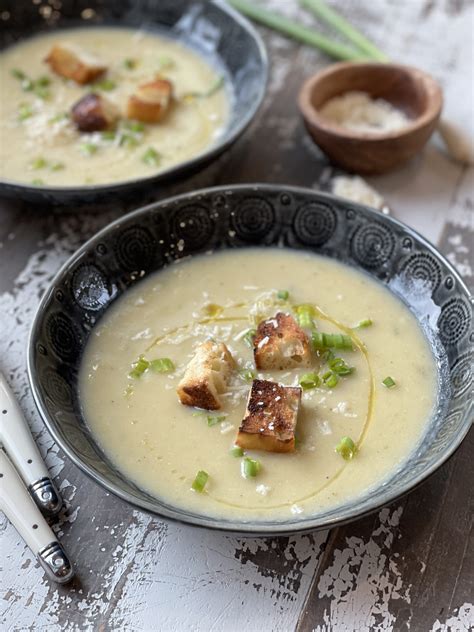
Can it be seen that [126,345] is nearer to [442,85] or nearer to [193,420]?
[193,420]

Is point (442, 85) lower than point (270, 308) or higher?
lower

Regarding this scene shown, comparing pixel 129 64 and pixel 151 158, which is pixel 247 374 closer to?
pixel 151 158

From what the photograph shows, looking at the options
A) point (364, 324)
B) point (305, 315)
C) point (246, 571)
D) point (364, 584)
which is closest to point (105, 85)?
point (305, 315)

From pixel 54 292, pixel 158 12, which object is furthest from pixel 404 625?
pixel 158 12

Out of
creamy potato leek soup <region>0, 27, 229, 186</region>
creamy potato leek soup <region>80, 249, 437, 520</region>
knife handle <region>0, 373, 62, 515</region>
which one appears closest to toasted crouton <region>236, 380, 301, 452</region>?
creamy potato leek soup <region>80, 249, 437, 520</region>

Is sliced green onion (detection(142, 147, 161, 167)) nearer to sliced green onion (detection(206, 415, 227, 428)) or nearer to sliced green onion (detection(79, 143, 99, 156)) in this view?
sliced green onion (detection(79, 143, 99, 156))

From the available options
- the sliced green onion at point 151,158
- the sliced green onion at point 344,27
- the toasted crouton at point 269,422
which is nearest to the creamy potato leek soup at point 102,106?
the sliced green onion at point 151,158
